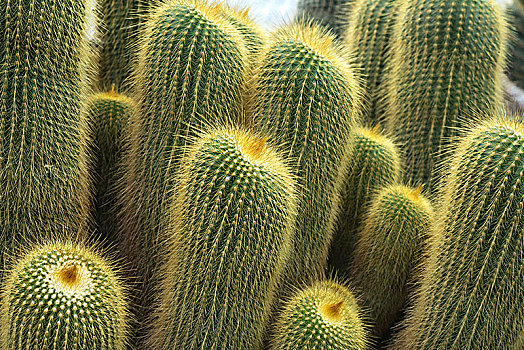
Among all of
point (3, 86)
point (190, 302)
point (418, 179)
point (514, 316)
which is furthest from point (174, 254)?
point (418, 179)

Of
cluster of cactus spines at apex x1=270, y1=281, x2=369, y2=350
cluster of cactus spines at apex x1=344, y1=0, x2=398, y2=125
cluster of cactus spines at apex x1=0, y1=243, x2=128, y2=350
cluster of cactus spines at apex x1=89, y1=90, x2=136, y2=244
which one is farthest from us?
cluster of cactus spines at apex x1=344, y1=0, x2=398, y2=125

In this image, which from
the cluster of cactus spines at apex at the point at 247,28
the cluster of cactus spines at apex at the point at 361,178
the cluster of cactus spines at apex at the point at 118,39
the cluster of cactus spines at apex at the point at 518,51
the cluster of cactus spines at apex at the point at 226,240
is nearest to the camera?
the cluster of cactus spines at apex at the point at 226,240

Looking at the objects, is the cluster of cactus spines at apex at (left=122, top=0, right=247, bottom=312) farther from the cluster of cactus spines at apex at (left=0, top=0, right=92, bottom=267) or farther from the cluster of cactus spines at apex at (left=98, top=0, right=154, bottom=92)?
A: the cluster of cactus spines at apex at (left=98, top=0, right=154, bottom=92)

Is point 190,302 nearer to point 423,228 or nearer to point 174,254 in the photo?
point 174,254

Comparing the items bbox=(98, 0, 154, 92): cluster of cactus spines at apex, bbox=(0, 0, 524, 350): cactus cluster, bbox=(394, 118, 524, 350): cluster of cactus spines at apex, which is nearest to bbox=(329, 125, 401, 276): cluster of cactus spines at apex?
bbox=(0, 0, 524, 350): cactus cluster

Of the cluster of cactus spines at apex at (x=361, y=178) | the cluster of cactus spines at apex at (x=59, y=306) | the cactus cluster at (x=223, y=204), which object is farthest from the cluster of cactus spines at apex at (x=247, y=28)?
the cluster of cactus spines at apex at (x=59, y=306)

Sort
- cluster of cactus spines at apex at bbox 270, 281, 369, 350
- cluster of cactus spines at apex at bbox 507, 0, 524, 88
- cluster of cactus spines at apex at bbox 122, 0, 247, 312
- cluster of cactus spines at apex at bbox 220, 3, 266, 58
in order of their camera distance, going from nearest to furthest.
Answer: cluster of cactus spines at apex at bbox 270, 281, 369, 350 → cluster of cactus spines at apex at bbox 122, 0, 247, 312 → cluster of cactus spines at apex at bbox 220, 3, 266, 58 → cluster of cactus spines at apex at bbox 507, 0, 524, 88

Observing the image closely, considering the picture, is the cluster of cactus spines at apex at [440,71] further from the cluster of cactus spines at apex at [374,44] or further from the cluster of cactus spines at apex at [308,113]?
the cluster of cactus spines at apex at [308,113]
